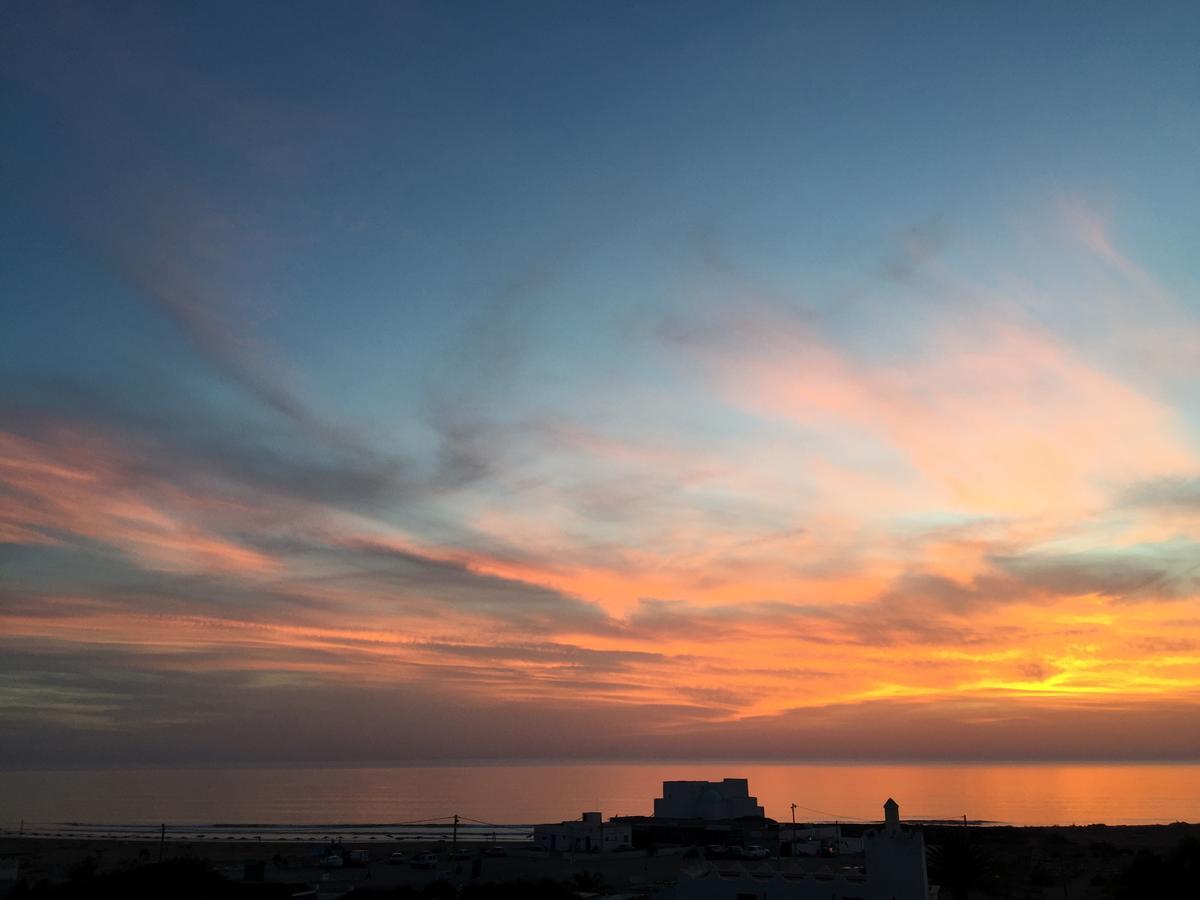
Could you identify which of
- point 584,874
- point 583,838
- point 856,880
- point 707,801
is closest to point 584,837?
point 583,838

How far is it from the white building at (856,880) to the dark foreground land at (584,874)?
5.65 metres

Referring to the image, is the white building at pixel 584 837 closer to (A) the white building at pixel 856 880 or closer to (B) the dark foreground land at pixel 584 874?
(B) the dark foreground land at pixel 584 874

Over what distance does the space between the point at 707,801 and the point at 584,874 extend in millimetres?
35768

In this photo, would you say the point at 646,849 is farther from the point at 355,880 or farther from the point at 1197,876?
the point at 1197,876

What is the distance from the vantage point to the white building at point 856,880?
31875 millimetres

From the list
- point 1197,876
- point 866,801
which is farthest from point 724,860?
point 866,801

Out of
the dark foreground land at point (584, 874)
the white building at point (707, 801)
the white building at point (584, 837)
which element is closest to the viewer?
the dark foreground land at point (584, 874)

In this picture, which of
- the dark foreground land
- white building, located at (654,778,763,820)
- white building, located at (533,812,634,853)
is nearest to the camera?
the dark foreground land

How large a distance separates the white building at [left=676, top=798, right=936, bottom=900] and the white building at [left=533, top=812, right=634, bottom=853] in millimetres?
37177

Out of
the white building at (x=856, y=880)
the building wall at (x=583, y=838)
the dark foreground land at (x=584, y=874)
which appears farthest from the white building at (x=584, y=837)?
the white building at (x=856, y=880)

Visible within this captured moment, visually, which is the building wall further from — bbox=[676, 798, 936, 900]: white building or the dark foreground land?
bbox=[676, 798, 936, 900]: white building

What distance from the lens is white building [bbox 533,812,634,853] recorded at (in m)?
71.4

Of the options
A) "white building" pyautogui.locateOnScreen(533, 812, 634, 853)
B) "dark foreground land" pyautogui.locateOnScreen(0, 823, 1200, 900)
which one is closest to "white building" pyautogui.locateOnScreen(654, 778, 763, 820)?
"dark foreground land" pyautogui.locateOnScreen(0, 823, 1200, 900)

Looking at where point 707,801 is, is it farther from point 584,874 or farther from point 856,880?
point 856,880
